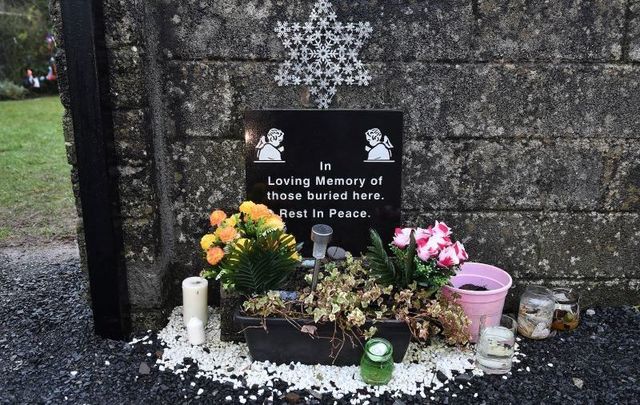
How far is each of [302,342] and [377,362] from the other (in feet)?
1.25

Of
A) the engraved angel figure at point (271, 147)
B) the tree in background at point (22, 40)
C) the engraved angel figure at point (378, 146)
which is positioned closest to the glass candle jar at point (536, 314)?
the engraved angel figure at point (378, 146)

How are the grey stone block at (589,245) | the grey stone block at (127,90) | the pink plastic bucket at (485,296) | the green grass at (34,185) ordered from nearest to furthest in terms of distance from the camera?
the grey stone block at (127,90) → the pink plastic bucket at (485,296) → the grey stone block at (589,245) → the green grass at (34,185)

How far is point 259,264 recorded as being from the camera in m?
2.60

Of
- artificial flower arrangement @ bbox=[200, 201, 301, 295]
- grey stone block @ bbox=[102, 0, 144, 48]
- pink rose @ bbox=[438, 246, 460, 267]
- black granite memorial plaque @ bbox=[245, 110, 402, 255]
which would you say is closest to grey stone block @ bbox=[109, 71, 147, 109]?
grey stone block @ bbox=[102, 0, 144, 48]

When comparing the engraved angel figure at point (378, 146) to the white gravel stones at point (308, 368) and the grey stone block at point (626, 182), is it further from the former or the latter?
the grey stone block at point (626, 182)

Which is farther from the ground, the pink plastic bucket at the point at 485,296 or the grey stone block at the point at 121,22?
the grey stone block at the point at 121,22

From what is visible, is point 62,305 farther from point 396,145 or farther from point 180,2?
point 396,145

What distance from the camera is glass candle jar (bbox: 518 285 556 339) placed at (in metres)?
2.89

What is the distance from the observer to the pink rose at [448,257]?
255 cm

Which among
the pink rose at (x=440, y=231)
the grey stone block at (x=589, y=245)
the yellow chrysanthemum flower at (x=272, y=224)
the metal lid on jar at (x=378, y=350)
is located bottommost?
the metal lid on jar at (x=378, y=350)

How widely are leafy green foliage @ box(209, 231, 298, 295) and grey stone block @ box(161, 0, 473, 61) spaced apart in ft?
3.21

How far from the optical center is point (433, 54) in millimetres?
2809

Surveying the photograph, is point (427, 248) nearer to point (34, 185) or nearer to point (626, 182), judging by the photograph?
point (626, 182)

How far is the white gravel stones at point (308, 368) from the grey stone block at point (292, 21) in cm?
151
